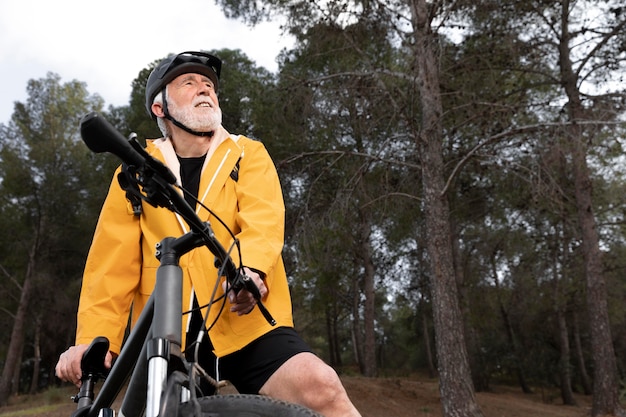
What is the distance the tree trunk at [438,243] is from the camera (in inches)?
326

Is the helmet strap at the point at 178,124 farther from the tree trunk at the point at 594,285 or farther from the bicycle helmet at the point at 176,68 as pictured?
the tree trunk at the point at 594,285

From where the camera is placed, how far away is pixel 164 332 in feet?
4.37

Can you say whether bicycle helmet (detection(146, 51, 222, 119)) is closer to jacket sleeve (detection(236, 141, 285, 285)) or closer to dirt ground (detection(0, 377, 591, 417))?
jacket sleeve (detection(236, 141, 285, 285))

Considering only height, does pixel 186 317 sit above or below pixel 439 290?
below

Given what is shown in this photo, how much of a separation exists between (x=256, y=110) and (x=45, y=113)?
12.6 meters

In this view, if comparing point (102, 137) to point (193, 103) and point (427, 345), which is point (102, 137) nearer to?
point (193, 103)

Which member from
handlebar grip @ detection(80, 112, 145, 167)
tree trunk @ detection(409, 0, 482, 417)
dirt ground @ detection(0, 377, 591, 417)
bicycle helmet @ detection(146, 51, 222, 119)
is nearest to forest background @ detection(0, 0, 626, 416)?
tree trunk @ detection(409, 0, 482, 417)

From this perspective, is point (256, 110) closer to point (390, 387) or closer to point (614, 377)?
point (390, 387)

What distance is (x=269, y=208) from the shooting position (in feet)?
6.66

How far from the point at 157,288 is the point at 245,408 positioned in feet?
1.17

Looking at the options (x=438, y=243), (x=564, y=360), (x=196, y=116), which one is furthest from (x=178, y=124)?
(x=564, y=360)

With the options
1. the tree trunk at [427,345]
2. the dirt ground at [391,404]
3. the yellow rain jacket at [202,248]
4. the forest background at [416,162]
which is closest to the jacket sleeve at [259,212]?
the yellow rain jacket at [202,248]

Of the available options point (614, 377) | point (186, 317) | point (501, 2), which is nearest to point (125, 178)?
point (186, 317)

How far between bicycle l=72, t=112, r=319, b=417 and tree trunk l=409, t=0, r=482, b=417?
7.33 meters
